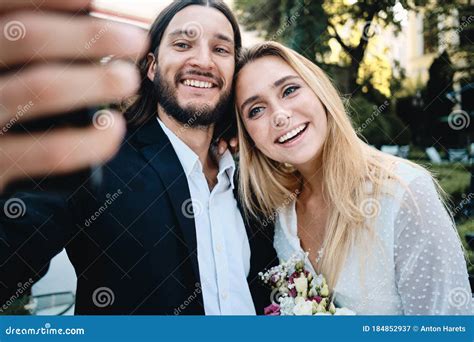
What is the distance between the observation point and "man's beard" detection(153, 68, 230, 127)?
2213 millimetres

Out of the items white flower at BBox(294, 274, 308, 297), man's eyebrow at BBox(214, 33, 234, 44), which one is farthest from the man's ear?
white flower at BBox(294, 274, 308, 297)

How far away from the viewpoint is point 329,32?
2.60 meters

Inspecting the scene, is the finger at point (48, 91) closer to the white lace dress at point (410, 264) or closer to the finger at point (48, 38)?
the finger at point (48, 38)

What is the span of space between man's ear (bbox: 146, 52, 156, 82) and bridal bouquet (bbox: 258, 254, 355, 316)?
1.05m

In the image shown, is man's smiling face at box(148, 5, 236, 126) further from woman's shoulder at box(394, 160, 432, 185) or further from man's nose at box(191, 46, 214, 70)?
woman's shoulder at box(394, 160, 432, 185)

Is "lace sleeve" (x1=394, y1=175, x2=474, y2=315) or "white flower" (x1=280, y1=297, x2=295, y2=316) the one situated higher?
"lace sleeve" (x1=394, y1=175, x2=474, y2=315)

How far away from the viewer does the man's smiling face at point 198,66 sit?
2.19 m

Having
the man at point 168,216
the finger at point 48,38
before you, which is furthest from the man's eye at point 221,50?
the finger at point 48,38

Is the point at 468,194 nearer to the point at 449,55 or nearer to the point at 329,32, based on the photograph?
the point at 449,55

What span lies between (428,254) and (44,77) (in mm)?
1838

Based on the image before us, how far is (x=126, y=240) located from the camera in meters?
2.03

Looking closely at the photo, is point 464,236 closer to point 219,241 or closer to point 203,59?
point 219,241

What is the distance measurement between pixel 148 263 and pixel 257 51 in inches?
40.2

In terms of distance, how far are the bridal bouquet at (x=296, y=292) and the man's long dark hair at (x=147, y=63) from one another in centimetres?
73
